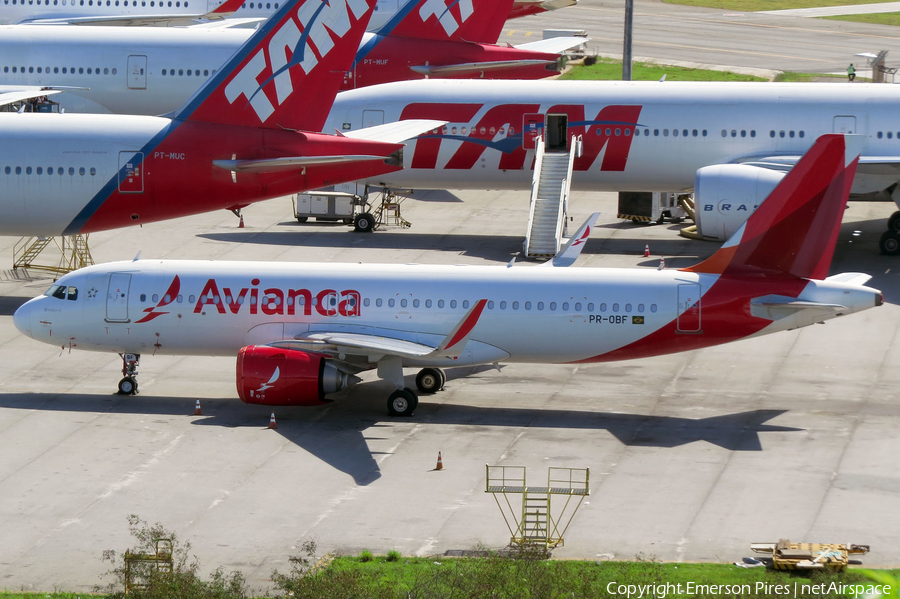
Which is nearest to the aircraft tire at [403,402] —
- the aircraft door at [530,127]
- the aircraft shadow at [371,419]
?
the aircraft shadow at [371,419]

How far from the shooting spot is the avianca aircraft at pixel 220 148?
43219mm

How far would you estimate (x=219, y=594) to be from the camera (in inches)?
837

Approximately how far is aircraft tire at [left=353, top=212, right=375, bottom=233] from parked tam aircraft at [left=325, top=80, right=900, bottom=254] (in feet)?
5.24

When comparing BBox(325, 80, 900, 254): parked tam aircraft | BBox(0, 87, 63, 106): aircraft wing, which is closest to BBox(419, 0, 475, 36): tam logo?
BBox(325, 80, 900, 254): parked tam aircraft

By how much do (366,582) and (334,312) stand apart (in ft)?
43.0

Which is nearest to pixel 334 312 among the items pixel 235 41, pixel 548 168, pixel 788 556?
pixel 788 556

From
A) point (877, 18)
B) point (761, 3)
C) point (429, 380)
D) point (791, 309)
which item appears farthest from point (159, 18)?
point (877, 18)

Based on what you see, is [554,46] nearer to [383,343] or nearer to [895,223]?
[895,223]

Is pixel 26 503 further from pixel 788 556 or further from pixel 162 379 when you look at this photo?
pixel 788 556

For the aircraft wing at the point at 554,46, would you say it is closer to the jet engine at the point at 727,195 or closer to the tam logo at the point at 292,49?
the jet engine at the point at 727,195

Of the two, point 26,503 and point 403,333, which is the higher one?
point 403,333

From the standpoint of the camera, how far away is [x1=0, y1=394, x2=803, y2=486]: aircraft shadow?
110ft

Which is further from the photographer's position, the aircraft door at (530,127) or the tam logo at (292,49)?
the aircraft door at (530,127)

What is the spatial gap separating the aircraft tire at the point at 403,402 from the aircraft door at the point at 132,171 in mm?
14014
